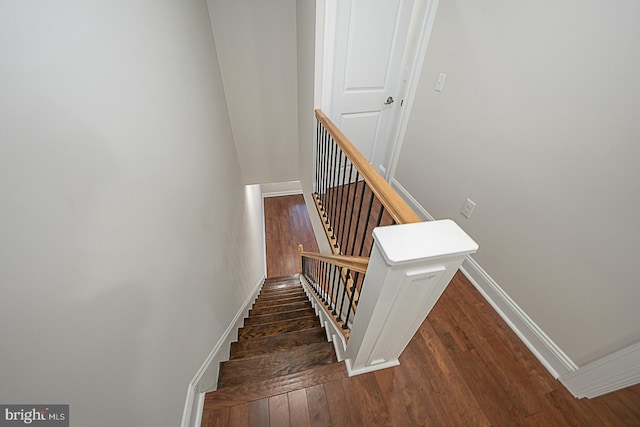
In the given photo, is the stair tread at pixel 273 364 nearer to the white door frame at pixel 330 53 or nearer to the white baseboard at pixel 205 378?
the white baseboard at pixel 205 378

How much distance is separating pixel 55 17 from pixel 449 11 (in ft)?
7.01

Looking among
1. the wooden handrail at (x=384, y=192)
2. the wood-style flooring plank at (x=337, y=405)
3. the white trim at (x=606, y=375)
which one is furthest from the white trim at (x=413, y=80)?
the wood-style flooring plank at (x=337, y=405)

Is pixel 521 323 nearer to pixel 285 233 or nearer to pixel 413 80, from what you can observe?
pixel 413 80

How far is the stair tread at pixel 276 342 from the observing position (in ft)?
5.61

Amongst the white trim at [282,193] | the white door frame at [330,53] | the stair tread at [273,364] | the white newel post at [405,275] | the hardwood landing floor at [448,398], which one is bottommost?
the white trim at [282,193]

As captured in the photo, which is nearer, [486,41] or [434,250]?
[434,250]

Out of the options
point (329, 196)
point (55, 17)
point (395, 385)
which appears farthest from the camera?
point (329, 196)

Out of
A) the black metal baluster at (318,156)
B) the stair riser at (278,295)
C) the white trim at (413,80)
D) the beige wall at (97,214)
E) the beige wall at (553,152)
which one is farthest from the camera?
the stair riser at (278,295)

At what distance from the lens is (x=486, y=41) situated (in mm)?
1433

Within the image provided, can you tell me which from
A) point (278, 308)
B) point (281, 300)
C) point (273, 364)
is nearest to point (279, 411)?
point (273, 364)

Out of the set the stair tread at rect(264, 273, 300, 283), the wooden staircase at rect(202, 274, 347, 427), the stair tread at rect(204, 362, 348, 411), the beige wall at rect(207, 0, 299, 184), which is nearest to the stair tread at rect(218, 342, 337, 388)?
the wooden staircase at rect(202, 274, 347, 427)

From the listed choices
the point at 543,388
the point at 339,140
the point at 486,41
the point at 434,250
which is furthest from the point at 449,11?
the point at 543,388

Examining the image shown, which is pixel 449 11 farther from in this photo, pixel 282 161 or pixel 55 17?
pixel 282 161

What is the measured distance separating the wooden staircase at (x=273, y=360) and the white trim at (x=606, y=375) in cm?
118
